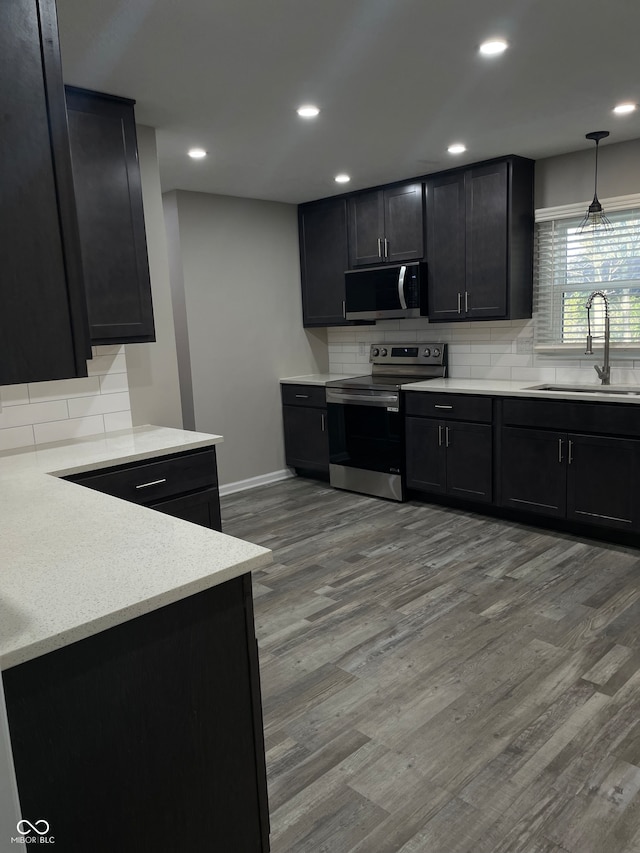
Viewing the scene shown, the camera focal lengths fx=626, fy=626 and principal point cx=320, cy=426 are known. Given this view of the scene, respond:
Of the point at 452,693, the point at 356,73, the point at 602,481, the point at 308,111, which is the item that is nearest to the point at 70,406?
the point at 308,111

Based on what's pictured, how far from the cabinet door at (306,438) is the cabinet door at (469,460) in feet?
3.82

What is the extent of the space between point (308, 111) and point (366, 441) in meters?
2.39

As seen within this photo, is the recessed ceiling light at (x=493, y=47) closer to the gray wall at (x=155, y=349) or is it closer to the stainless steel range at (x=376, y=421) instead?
the gray wall at (x=155, y=349)

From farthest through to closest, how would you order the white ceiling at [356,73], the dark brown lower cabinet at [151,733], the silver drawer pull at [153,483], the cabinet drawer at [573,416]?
the cabinet drawer at [573,416], the silver drawer pull at [153,483], the white ceiling at [356,73], the dark brown lower cabinet at [151,733]

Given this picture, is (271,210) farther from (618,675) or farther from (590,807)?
(590,807)

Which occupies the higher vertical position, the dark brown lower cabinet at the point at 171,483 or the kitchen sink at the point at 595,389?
the kitchen sink at the point at 595,389

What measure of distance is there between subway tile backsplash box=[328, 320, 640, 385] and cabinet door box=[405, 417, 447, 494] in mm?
685

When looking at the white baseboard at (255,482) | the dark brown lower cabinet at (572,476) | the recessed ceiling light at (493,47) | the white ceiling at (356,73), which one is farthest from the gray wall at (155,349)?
the dark brown lower cabinet at (572,476)

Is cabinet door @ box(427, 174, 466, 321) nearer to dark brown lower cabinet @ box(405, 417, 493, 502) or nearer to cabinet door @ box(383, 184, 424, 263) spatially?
cabinet door @ box(383, 184, 424, 263)

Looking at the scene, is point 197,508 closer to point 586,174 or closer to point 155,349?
point 155,349

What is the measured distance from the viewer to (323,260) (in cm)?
522

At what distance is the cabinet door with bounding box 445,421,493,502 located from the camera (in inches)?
160

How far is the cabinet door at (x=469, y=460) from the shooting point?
406 cm

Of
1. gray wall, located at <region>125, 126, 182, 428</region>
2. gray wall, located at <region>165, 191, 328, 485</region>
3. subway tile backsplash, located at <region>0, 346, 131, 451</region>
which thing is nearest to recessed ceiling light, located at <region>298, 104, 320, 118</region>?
gray wall, located at <region>125, 126, 182, 428</region>
